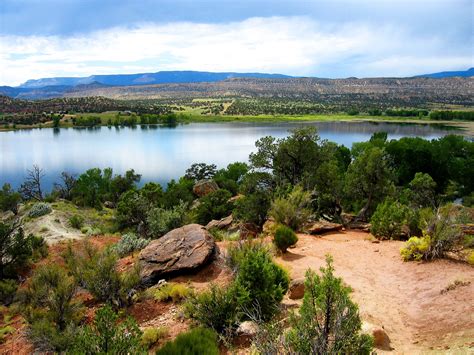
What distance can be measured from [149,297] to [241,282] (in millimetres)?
3207

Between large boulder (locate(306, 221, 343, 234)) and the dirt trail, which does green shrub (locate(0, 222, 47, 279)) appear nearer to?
the dirt trail

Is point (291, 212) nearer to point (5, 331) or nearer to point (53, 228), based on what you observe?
point (5, 331)

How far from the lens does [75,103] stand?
151375mm

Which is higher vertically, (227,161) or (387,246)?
(387,246)

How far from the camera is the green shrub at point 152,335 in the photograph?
25.2 feet

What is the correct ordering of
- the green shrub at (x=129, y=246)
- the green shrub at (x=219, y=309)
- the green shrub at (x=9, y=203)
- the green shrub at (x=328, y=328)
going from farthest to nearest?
the green shrub at (x=9, y=203)
the green shrub at (x=129, y=246)
the green shrub at (x=219, y=309)
the green shrub at (x=328, y=328)

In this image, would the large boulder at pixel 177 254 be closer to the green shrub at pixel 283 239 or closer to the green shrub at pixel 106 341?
the green shrub at pixel 283 239

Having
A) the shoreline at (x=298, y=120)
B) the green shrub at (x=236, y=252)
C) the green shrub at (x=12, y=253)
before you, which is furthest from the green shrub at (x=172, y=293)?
the shoreline at (x=298, y=120)

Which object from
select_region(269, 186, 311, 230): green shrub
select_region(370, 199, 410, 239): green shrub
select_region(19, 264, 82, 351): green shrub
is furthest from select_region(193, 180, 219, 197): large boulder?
select_region(19, 264, 82, 351): green shrub

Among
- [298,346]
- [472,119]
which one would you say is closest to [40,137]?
[298,346]

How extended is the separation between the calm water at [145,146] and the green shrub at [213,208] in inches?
1044

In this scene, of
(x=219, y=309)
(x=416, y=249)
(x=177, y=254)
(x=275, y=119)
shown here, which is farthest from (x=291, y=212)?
(x=275, y=119)

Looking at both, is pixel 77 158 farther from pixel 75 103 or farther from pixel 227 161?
pixel 75 103

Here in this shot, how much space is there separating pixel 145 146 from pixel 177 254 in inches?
2828
